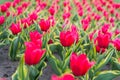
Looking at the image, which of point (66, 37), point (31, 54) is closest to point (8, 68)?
point (66, 37)

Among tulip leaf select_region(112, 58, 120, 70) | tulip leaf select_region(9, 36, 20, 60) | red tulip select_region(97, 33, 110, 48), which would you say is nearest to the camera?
red tulip select_region(97, 33, 110, 48)

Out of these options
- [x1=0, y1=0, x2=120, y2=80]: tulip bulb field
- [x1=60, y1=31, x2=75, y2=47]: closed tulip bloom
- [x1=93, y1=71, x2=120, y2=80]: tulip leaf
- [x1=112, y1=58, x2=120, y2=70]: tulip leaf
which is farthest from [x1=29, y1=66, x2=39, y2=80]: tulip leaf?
[x1=112, y1=58, x2=120, y2=70]: tulip leaf

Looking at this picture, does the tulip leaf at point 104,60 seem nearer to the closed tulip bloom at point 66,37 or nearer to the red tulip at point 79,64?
the closed tulip bloom at point 66,37

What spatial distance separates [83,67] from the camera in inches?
88.5

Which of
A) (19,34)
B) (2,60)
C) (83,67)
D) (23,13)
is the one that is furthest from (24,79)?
(23,13)

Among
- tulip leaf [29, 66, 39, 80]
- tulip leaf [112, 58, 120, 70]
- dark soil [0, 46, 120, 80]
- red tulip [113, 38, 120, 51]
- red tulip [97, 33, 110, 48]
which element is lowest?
dark soil [0, 46, 120, 80]

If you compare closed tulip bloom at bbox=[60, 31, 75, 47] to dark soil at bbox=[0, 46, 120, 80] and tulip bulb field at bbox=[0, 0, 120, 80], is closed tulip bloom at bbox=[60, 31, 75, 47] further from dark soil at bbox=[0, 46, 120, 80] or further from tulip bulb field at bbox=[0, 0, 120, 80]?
dark soil at bbox=[0, 46, 120, 80]

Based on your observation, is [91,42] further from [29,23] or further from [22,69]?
[22,69]

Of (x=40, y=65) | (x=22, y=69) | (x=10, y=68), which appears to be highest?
(x=22, y=69)

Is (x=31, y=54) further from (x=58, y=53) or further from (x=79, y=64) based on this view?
(x=58, y=53)

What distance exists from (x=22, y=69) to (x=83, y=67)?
0.50 m

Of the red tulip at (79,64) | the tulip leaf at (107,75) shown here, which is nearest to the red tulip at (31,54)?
the red tulip at (79,64)

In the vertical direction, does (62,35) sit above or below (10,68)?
above

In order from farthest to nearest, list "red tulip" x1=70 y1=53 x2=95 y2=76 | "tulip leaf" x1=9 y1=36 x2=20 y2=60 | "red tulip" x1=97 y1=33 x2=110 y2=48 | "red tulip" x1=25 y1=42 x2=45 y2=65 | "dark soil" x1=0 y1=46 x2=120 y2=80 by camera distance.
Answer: "tulip leaf" x1=9 y1=36 x2=20 y2=60
"dark soil" x1=0 y1=46 x2=120 y2=80
"red tulip" x1=97 y1=33 x2=110 y2=48
"red tulip" x1=25 y1=42 x2=45 y2=65
"red tulip" x1=70 y1=53 x2=95 y2=76
